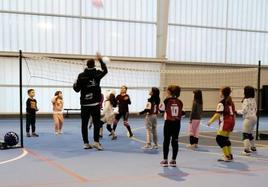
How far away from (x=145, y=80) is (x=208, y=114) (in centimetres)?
480

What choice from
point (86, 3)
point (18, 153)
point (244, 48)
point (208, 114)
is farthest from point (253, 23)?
point (18, 153)

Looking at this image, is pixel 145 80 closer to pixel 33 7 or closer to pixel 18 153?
pixel 33 7

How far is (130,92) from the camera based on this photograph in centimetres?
2000

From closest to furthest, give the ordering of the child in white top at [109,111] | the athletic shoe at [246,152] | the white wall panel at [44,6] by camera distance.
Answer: the athletic shoe at [246,152] → the child in white top at [109,111] → the white wall panel at [44,6]

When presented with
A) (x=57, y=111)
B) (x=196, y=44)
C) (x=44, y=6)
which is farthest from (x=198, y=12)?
(x=57, y=111)

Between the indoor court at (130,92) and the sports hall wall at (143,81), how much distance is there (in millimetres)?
56

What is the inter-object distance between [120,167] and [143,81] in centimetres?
1325

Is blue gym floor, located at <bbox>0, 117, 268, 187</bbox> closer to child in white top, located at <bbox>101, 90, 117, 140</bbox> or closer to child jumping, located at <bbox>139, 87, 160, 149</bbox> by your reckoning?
child jumping, located at <bbox>139, 87, 160, 149</bbox>

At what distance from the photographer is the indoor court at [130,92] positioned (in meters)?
7.14

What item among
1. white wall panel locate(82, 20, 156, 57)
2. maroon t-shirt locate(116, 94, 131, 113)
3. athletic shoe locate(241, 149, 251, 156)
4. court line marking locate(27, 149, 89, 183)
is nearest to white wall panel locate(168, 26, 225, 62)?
white wall panel locate(82, 20, 156, 57)

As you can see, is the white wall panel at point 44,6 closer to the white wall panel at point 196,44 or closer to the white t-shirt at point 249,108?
the white wall panel at point 196,44

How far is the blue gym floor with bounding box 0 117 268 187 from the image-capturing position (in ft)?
19.7

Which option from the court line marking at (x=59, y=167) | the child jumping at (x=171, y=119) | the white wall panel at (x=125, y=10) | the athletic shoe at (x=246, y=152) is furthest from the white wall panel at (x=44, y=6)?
the child jumping at (x=171, y=119)

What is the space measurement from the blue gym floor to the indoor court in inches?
0.9
